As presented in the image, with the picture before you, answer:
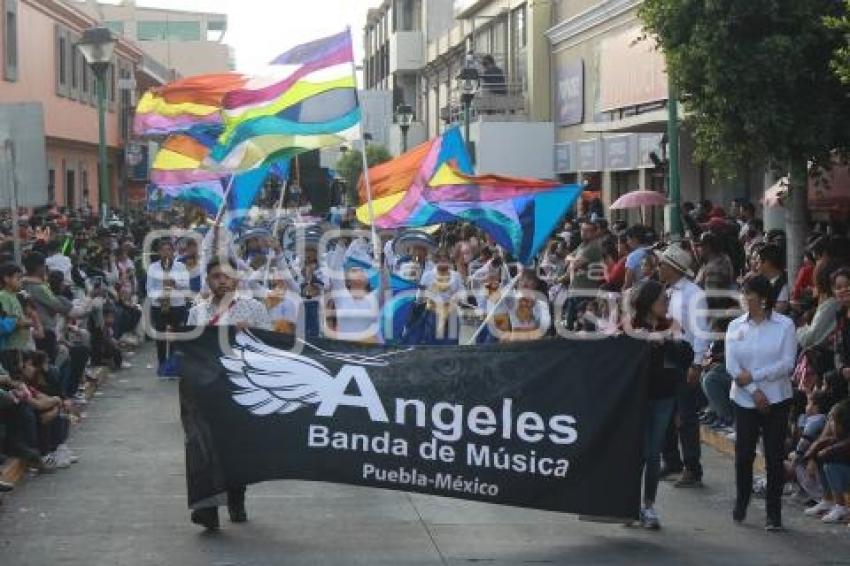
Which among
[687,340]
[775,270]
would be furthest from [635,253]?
[687,340]

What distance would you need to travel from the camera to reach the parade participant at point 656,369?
9.69m

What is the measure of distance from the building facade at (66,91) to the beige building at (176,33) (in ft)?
128

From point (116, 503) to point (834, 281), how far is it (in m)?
5.17

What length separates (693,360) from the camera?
1109 cm

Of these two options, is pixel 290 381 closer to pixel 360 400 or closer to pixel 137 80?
pixel 360 400

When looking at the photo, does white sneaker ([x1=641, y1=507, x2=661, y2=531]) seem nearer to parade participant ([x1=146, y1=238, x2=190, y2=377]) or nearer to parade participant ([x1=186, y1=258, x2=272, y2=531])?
parade participant ([x1=186, y1=258, x2=272, y2=531])

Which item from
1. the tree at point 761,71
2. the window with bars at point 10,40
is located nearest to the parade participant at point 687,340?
the tree at point 761,71

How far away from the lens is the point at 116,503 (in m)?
10.5

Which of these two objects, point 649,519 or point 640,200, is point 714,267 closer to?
point 649,519

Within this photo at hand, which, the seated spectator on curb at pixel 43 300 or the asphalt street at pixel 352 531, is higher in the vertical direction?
the seated spectator on curb at pixel 43 300

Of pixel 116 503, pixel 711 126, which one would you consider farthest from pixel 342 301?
pixel 711 126

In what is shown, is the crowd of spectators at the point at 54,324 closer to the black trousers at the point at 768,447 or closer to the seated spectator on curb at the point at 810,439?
the black trousers at the point at 768,447

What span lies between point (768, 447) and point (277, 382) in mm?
3183

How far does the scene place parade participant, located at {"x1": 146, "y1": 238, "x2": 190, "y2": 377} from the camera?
19656mm
